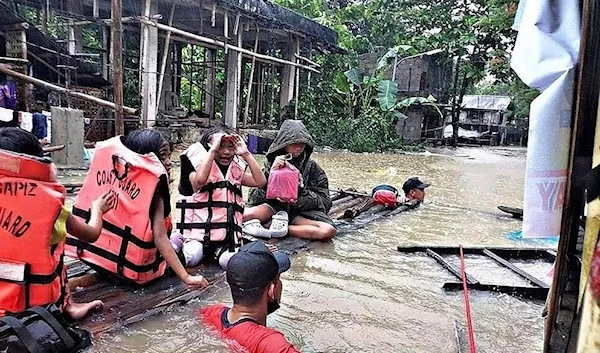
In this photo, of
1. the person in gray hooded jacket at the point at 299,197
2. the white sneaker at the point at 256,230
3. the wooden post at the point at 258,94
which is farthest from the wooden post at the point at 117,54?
the wooden post at the point at 258,94

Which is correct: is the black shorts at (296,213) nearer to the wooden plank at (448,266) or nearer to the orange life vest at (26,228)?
the wooden plank at (448,266)

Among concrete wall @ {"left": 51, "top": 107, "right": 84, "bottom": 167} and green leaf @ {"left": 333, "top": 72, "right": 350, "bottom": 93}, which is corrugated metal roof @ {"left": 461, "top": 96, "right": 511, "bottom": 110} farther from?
concrete wall @ {"left": 51, "top": 107, "right": 84, "bottom": 167}

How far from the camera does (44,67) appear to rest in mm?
11172

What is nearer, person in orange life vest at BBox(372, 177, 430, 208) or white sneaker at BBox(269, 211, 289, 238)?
white sneaker at BBox(269, 211, 289, 238)

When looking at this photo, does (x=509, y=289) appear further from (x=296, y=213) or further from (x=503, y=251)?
(x=296, y=213)

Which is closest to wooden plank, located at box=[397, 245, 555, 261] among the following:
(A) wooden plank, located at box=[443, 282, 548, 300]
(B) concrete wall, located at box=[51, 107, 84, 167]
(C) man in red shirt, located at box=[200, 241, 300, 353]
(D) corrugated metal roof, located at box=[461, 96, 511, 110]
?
(A) wooden plank, located at box=[443, 282, 548, 300]

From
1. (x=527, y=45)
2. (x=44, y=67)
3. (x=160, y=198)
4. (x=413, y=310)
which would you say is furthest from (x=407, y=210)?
(x=44, y=67)

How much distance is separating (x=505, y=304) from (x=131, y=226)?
2.75 meters

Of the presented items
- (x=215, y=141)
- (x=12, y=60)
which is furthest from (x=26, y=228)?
(x=12, y=60)

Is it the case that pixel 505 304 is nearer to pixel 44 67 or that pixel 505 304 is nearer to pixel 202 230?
pixel 202 230

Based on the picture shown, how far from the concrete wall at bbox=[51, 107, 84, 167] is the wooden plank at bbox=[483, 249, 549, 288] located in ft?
23.1

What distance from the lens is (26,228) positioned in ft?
7.87

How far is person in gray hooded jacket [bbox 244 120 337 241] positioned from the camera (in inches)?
201

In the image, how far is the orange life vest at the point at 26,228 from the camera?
237 centimetres
